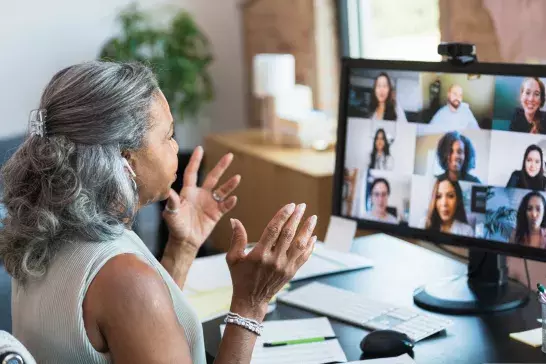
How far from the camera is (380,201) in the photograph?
6.32 ft

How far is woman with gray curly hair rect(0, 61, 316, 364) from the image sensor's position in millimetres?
1321

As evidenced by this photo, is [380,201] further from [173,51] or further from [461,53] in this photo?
[173,51]

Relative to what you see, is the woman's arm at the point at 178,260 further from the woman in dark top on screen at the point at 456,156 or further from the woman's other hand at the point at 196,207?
the woman in dark top on screen at the point at 456,156

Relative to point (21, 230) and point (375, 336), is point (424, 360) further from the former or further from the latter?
point (21, 230)

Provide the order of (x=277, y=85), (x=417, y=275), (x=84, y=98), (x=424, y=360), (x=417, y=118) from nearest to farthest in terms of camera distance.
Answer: (x=84, y=98) < (x=424, y=360) < (x=417, y=118) < (x=417, y=275) < (x=277, y=85)

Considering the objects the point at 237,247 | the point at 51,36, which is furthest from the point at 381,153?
the point at 51,36

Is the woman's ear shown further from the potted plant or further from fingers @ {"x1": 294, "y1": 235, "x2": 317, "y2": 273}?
the potted plant

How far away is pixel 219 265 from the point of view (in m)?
2.16

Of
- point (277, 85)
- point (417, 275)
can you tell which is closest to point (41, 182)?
point (417, 275)

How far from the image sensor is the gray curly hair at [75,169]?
137 cm

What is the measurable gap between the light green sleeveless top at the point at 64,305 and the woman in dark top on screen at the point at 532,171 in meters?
0.79

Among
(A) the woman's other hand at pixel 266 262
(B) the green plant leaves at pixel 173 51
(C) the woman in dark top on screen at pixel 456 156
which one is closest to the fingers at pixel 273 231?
(A) the woman's other hand at pixel 266 262

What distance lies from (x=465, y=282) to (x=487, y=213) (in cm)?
23

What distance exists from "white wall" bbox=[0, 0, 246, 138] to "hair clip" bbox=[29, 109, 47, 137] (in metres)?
3.07
